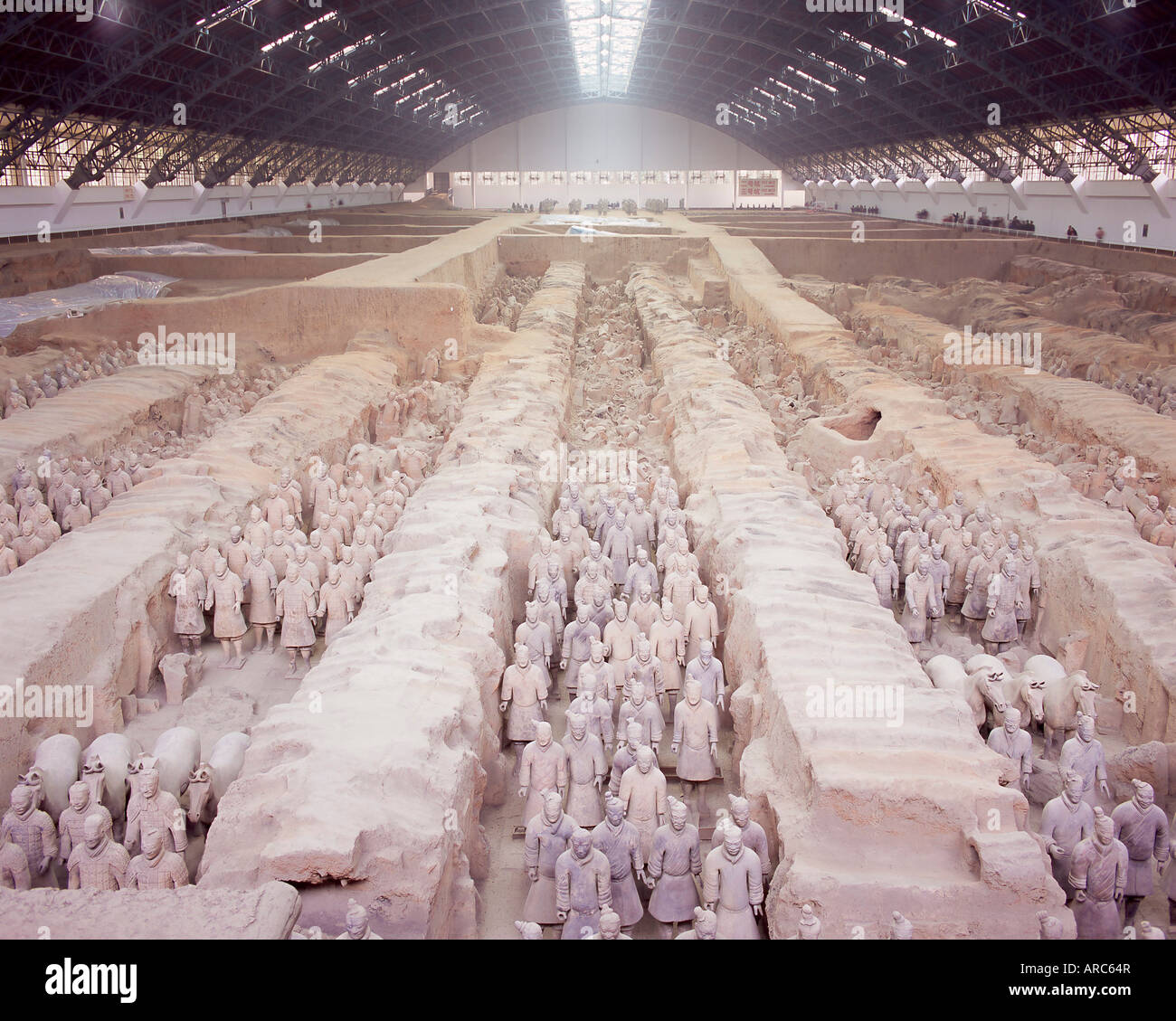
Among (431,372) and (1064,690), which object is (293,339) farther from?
(1064,690)

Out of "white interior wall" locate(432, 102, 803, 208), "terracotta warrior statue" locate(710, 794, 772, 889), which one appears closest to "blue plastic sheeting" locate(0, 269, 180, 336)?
"terracotta warrior statue" locate(710, 794, 772, 889)

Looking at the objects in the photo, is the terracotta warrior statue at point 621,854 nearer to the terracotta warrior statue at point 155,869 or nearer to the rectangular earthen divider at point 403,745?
the rectangular earthen divider at point 403,745

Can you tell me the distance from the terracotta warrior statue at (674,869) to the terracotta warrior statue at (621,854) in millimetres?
79

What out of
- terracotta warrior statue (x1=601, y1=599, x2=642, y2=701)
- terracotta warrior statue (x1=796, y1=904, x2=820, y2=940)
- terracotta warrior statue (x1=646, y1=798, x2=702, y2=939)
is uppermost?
terracotta warrior statue (x1=601, y1=599, x2=642, y2=701)

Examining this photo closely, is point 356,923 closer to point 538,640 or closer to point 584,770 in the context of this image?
point 584,770

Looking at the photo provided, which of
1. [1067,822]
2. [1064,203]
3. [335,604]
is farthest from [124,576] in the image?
[1064,203]

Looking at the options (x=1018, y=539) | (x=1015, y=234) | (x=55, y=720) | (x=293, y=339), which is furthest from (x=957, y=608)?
(x=1015, y=234)

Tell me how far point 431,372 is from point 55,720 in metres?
7.50

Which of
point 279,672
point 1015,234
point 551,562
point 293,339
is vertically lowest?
point 279,672

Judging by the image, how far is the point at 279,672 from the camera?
239 inches

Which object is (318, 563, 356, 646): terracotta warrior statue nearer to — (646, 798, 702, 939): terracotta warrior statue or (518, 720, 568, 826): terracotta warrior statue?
(518, 720, 568, 826): terracotta warrior statue

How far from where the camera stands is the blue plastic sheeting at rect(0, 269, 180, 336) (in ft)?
42.3

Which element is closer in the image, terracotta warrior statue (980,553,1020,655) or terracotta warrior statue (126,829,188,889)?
terracotta warrior statue (126,829,188,889)

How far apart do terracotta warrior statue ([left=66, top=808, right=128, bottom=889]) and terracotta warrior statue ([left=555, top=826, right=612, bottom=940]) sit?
1488mm
